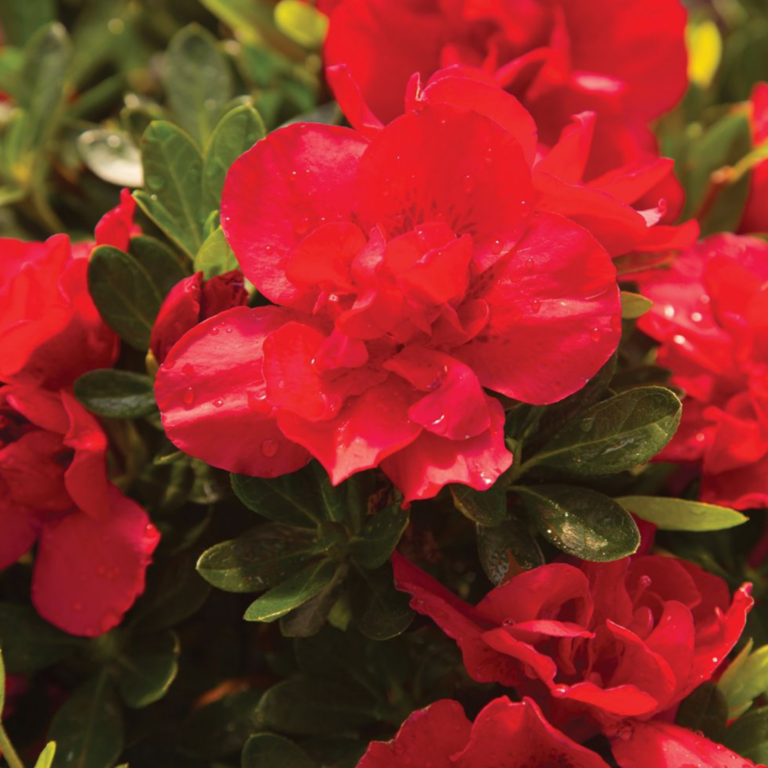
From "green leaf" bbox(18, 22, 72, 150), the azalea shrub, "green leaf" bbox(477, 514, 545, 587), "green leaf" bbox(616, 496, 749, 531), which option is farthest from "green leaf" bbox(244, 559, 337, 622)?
"green leaf" bbox(18, 22, 72, 150)

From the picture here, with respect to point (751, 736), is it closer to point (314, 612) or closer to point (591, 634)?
point (591, 634)

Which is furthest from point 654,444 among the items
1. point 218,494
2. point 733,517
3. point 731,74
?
point 731,74

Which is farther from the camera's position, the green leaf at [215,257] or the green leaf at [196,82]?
the green leaf at [196,82]

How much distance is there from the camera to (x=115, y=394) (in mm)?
708

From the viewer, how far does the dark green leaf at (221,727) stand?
2.54 feet

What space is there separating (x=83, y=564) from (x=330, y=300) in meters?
0.26

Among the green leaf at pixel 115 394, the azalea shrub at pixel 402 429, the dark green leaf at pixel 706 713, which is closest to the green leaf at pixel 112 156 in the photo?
the azalea shrub at pixel 402 429

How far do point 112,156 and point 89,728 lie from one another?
1.66 ft

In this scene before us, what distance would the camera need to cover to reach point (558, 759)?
2.04 ft

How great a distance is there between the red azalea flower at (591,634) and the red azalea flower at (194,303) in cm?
20

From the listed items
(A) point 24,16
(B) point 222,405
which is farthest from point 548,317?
(A) point 24,16

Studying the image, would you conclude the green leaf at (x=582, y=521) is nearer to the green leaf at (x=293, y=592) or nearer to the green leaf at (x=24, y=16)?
the green leaf at (x=293, y=592)

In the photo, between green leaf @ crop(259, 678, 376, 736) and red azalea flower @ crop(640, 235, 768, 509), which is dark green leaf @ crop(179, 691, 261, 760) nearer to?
green leaf @ crop(259, 678, 376, 736)

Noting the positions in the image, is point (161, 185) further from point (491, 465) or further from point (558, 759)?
point (558, 759)
